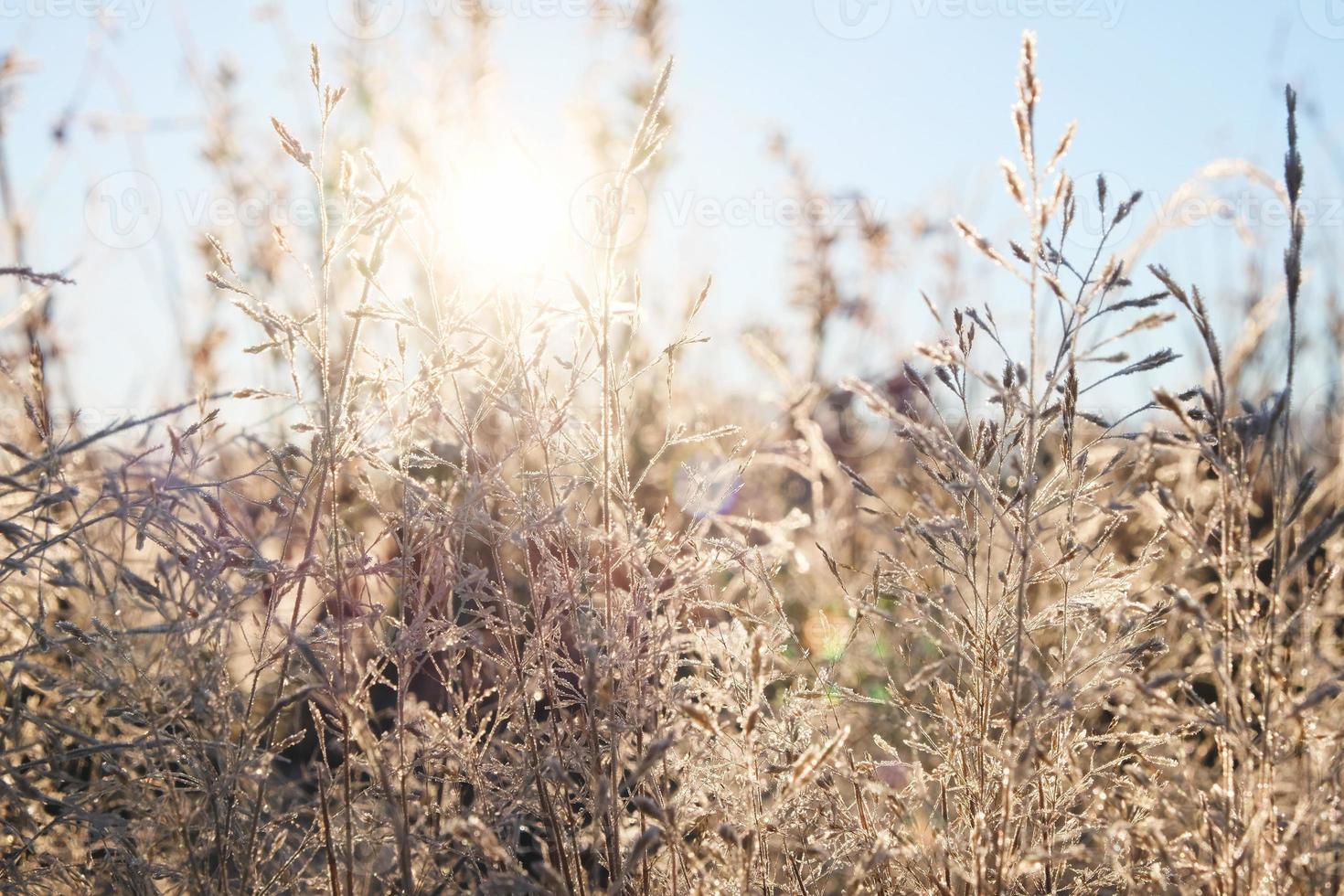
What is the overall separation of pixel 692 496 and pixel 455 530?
355mm

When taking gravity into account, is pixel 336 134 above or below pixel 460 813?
above

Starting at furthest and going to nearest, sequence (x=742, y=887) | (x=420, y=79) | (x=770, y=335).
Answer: (x=770, y=335) < (x=420, y=79) < (x=742, y=887)

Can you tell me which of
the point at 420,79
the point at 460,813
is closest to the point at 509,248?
the point at 460,813

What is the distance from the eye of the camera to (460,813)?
136cm

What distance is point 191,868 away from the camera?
1.12 metres

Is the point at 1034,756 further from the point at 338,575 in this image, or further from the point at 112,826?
the point at 112,826

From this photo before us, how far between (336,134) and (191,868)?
352 cm

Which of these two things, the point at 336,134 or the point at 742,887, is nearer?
the point at 742,887

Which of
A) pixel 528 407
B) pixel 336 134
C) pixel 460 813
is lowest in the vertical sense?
pixel 460 813

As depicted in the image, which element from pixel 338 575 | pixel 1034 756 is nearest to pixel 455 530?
pixel 338 575

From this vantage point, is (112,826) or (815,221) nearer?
(112,826)

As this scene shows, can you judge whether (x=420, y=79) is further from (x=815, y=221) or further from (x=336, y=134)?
(x=815, y=221)

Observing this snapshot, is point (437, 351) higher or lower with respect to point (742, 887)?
higher

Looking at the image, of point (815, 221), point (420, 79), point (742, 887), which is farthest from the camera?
point (815, 221)
